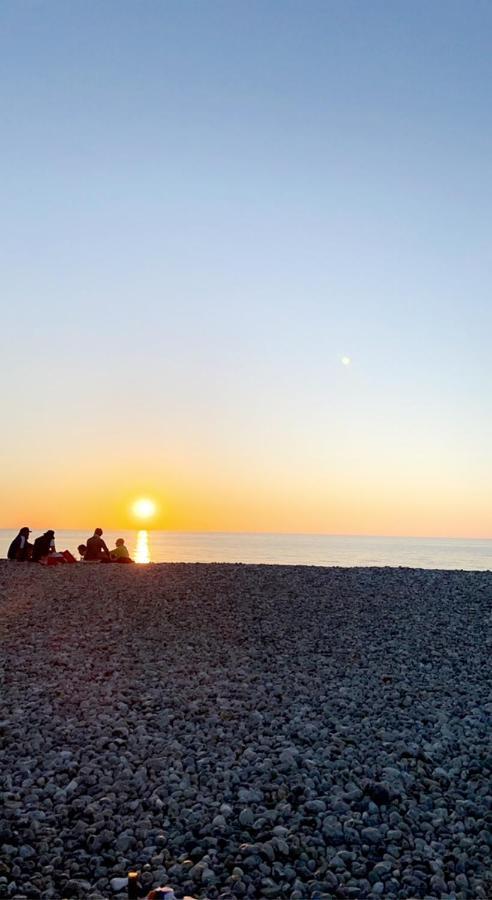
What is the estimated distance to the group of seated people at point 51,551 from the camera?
2842 centimetres

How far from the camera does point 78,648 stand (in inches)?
583

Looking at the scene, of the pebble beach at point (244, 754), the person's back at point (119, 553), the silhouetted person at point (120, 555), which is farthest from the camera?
the person's back at point (119, 553)

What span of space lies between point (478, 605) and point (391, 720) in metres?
10.4

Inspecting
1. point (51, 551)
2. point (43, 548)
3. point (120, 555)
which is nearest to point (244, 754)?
point (120, 555)

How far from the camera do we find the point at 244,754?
9.70 m

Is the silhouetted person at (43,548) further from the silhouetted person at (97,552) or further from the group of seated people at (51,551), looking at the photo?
the silhouetted person at (97,552)

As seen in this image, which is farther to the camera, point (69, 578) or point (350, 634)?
point (69, 578)

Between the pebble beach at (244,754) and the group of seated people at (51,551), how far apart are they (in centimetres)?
1002

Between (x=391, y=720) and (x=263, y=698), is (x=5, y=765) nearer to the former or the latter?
(x=263, y=698)

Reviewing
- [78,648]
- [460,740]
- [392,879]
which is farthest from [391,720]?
[78,648]

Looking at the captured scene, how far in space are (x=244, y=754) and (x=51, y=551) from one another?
67.7ft

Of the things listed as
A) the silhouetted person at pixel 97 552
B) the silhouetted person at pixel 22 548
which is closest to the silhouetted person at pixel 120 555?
the silhouetted person at pixel 97 552

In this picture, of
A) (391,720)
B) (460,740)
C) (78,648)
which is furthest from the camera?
(78,648)

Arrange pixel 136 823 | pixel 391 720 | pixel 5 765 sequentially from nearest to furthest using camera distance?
pixel 136 823
pixel 5 765
pixel 391 720
